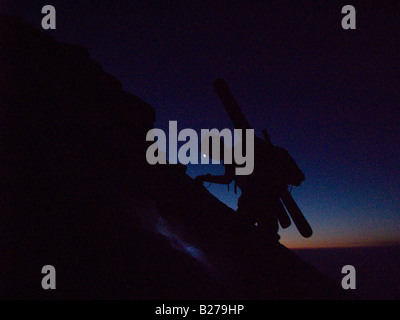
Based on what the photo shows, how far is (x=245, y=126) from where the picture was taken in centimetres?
790

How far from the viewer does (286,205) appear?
8055mm

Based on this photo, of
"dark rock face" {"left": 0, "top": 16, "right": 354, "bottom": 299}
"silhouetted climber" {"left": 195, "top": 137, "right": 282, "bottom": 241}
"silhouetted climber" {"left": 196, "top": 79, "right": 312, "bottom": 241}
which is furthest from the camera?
"silhouetted climber" {"left": 195, "top": 137, "right": 282, "bottom": 241}

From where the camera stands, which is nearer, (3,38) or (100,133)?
(3,38)

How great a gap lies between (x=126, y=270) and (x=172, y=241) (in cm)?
163

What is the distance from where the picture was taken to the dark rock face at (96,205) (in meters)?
4.34

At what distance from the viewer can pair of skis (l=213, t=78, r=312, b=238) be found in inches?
310

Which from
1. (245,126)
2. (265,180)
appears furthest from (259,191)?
(245,126)

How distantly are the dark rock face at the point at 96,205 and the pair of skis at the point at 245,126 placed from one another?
1260 mm

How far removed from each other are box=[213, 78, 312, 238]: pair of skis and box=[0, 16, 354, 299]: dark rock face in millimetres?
1260

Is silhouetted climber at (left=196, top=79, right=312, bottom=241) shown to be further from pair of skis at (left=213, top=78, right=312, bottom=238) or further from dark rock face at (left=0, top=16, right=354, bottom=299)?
dark rock face at (left=0, top=16, right=354, bottom=299)

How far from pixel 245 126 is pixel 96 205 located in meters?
4.72

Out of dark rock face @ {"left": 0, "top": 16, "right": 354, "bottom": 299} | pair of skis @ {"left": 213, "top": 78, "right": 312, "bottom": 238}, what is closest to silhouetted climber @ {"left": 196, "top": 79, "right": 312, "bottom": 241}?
pair of skis @ {"left": 213, "top": 78, "right": 312, "bottom": 238}
